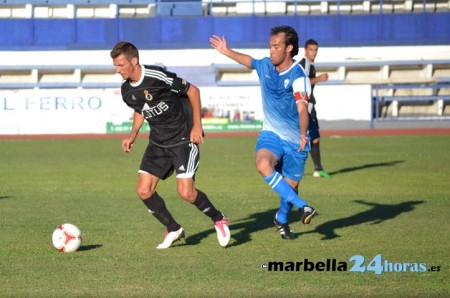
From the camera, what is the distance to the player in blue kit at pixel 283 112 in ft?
32.5

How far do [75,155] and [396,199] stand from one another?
→ 11.2 meters

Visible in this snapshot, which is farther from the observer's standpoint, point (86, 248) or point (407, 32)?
point (407, 32)

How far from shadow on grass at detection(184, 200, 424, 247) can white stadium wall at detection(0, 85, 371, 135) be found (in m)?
19.0

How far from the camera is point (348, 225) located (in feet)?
38.2

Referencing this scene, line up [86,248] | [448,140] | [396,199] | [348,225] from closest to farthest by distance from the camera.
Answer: [86,248]
[348,225]
[396,199]
[448,140]

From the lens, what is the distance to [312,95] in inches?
687

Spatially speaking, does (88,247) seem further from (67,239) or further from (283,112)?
(283,112)

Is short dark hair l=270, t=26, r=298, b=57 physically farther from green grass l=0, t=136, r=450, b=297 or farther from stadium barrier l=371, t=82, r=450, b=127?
stadium barrier l=371, t=82, r=450, b=127

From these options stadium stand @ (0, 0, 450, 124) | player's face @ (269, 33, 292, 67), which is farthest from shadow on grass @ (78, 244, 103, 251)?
stadium stand @ (0, 0, 450, 124)

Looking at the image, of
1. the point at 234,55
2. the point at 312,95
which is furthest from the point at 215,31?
the point at 234,55

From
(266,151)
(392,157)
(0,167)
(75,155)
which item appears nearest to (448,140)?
(392,157)

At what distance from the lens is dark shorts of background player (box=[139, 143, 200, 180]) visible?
988cm

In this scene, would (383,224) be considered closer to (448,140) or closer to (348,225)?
(348,225)

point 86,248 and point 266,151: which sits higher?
point 266,151
